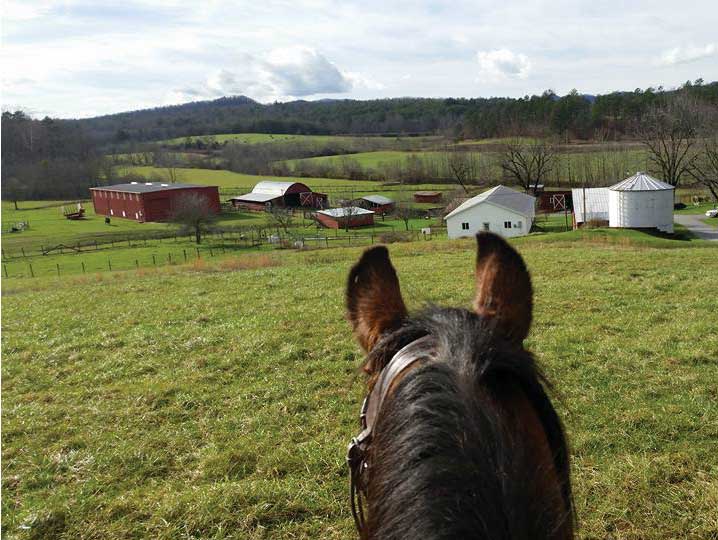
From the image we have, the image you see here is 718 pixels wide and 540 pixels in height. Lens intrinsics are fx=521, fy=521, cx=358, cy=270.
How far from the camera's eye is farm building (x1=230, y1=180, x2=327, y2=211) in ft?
237

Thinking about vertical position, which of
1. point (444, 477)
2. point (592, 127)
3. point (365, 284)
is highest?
point (592, 127)

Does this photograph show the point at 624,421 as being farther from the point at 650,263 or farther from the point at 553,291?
the point at 650,263

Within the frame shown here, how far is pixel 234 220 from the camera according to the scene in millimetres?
63656

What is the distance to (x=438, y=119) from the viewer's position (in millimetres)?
144500

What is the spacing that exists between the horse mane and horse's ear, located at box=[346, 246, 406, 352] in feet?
1.37

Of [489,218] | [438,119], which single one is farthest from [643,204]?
[438,119]

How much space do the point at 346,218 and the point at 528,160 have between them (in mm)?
29002

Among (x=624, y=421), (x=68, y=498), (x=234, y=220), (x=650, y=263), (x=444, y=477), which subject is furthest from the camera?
(x=234, y=220)

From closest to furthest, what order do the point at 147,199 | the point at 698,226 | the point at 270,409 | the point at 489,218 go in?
the point at 270,409 → the point at 698,226 → the point at 489,218 → the point at 147,199

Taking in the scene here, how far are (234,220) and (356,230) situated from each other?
1785 centimetres

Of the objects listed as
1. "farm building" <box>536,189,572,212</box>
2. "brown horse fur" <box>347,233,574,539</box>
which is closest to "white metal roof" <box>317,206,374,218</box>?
"farm building" <box>536,189,572,212</box>

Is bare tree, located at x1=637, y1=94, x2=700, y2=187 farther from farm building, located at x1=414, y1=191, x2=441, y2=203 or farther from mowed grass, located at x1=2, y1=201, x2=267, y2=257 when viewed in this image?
mowed grass, located at x1=2, y1=201, x2=267, y2=257

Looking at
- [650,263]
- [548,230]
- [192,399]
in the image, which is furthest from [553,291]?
[548,230]

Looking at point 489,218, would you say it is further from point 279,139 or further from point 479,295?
point 279,139
